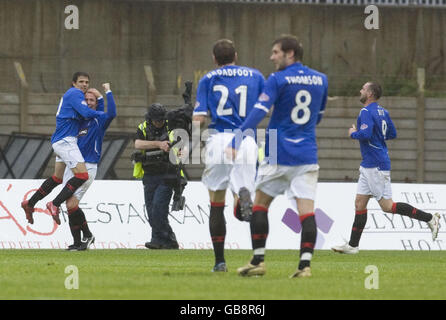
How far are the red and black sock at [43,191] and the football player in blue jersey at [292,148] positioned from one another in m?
5.24

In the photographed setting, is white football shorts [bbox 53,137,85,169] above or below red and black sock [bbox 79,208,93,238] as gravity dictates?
above

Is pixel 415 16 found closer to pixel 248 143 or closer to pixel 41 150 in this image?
pixel 41 150

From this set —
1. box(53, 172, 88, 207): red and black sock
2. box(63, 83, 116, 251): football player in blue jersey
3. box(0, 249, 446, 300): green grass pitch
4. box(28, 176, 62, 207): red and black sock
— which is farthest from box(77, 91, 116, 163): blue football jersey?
box(0, 249, 446, 300): green grass pitch

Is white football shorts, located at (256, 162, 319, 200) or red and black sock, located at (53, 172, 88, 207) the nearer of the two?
white football shorts, located at (256, 162, 319, 200)

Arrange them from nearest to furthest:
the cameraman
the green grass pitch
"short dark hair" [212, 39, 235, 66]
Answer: the green grass pitch < "short dark hair" [212, 39, 235, 66] < the cameraman

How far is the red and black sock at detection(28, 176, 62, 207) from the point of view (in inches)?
554

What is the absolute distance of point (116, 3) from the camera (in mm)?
24641

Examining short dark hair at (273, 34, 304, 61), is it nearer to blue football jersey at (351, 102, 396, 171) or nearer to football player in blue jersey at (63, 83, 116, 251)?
blue football jersey at (351, 102, 396, 171)

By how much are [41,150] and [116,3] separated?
4.83 metres

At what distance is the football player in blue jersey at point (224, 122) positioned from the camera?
9.73 meters

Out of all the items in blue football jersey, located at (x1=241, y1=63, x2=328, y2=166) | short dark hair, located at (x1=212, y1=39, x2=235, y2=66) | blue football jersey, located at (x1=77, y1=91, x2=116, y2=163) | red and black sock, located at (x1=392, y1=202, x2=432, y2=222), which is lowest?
red and black sock, located at (x1=392, y1=202, x2=432, y2=222)

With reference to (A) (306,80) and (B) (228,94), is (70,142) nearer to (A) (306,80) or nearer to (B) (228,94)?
(B) (228,94)

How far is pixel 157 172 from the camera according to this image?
14805mm
